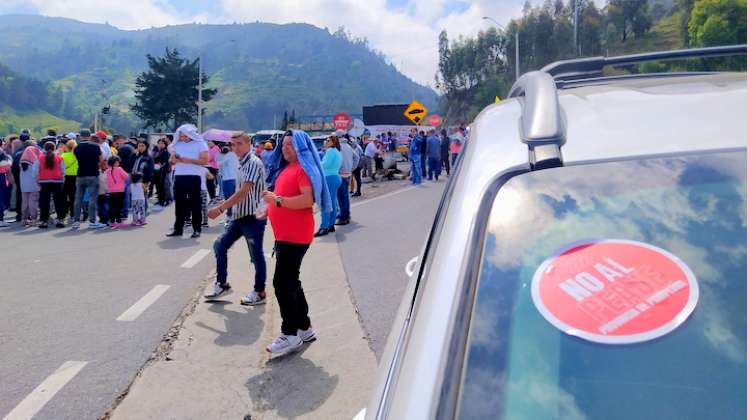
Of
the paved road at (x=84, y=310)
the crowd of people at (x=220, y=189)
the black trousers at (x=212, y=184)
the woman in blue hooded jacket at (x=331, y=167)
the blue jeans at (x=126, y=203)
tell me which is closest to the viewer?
the paved road at (x=84, y=310)

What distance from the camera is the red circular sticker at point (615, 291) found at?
111cm

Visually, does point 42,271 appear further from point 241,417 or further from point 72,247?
point 241,417

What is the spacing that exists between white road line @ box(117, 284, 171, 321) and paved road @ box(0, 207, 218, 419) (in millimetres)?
34

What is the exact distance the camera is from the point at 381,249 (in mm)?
9297

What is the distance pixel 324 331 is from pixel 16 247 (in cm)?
710

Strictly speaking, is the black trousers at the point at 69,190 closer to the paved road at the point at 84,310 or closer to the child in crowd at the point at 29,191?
the child in crowd at the point at 29,191

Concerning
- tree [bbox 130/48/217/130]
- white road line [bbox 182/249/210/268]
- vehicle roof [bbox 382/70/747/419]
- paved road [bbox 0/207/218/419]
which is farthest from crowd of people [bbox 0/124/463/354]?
tree [bbox 130/48/217/130]

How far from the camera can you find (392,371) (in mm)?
1341

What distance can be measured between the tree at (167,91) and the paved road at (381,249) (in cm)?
5159

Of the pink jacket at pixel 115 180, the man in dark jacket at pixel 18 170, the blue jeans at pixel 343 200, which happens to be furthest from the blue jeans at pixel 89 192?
the blue jeans at pixel 343 200

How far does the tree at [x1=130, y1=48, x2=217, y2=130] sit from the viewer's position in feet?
204

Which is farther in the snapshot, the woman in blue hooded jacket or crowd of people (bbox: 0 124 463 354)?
the woman in blue hooded jacket

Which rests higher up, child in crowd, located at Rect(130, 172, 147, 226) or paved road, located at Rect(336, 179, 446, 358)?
child in crowd, located at Rect(130, 172, 147, 226)

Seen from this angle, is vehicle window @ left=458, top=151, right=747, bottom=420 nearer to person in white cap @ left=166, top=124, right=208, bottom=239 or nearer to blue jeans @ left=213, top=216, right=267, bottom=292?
blue jeans @ left=213, top=216, right=267, bottom=292
